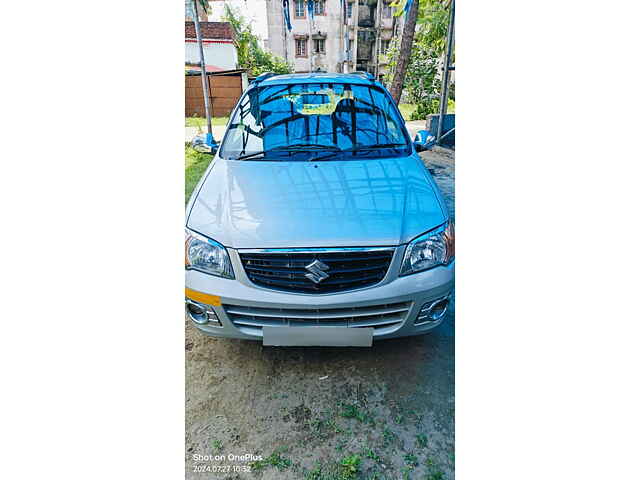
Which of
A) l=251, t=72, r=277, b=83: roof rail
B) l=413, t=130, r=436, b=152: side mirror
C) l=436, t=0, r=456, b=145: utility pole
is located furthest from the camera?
l=251, t=72, r=277, b=83: roof rail

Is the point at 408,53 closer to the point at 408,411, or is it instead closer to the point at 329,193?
the point at 329,193

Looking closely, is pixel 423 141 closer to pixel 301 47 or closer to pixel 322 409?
pixel 301 47

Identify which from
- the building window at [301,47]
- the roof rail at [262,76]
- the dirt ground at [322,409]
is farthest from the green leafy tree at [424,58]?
the roof rail at [262,76]

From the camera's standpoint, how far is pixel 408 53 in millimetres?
2213

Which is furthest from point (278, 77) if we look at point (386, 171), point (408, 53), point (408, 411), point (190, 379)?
point (408, 411)

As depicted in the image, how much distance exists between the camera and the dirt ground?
1413 millimetres

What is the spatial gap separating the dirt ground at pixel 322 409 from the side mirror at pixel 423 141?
0.40 meters

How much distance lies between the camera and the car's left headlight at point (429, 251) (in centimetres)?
150

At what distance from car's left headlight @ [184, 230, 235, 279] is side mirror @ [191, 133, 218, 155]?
2.63 ft

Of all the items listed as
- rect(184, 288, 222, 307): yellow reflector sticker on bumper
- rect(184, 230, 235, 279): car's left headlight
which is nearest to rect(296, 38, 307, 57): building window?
rect(184, 230, 235, 279): car's left headlight

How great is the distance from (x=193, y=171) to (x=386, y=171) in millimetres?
1079

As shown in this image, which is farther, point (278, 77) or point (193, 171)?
point (278, 77)

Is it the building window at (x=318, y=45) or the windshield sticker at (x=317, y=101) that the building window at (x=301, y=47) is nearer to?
the building window at (x=318, y=45)

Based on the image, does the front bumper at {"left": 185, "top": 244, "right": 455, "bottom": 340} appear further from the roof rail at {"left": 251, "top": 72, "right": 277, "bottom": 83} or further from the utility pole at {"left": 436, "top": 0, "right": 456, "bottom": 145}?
the roof rail at {"left": 251, "top": 72, "right": 277, "bottom": 83}
